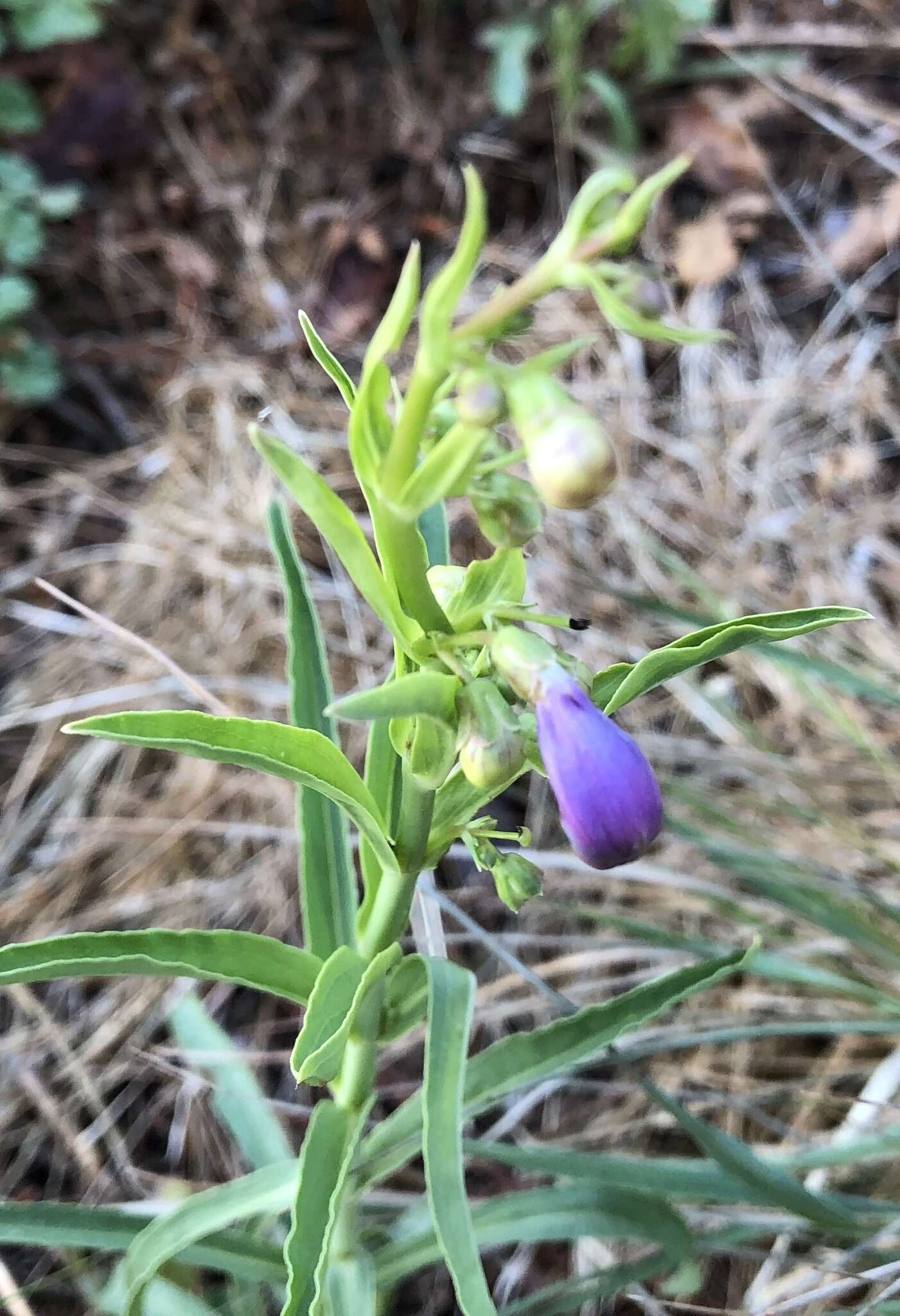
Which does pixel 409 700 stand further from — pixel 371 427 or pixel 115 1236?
pixel 115 1236

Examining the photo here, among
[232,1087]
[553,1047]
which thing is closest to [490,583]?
[553,1047]

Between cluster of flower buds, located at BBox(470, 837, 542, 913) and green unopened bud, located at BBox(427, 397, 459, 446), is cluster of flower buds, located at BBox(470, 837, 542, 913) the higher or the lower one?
the lower one

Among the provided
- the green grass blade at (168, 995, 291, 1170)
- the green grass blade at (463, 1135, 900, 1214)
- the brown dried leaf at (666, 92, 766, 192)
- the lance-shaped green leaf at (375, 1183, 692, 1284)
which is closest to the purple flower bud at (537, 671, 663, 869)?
the green grass blade at (463, 1135, 900, 1214)

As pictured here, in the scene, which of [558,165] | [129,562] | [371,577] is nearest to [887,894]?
[371,577]

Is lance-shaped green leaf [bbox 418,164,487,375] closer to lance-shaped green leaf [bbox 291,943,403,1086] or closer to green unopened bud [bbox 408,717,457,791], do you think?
green unopened bud [bbox 408,717,457,791]

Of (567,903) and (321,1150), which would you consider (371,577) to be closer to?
(321,1150)

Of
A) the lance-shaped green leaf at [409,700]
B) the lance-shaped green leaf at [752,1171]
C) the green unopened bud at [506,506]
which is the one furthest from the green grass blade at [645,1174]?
the green unopened bud at [506,506]
